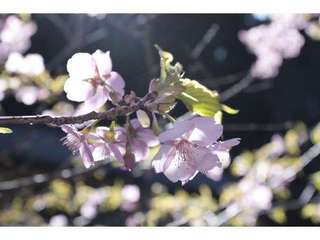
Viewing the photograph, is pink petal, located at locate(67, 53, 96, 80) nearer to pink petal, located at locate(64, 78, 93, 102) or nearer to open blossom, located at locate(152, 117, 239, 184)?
pink petal, located at locate(64, 78, 93, 102)

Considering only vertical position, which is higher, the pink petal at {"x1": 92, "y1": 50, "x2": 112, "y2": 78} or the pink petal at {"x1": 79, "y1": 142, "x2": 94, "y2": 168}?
the pink petal at {"x1": 92, "y1": 50, "x2": 112, "y2": 78}

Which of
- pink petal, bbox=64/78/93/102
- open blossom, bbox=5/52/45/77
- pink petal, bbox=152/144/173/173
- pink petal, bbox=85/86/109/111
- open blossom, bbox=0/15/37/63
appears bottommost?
pink petal, bbox=152/144/173/173

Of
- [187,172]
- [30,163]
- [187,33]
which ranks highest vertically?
[187,33]

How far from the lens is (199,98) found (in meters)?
0.68

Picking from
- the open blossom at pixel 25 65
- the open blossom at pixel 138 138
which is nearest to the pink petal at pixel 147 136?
the open blossom at pixel 138 138

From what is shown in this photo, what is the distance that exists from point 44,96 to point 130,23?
72 cm

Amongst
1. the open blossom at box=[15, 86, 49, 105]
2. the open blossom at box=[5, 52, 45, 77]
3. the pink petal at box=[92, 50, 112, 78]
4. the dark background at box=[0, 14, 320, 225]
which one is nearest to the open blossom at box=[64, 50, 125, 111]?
the pink petal at box=[92, 50, 112, 78]

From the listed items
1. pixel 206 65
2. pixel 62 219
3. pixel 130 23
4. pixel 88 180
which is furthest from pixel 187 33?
pixel 62 219

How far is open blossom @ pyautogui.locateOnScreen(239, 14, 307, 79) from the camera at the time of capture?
10.6 ft

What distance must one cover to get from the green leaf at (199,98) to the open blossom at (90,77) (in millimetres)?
121

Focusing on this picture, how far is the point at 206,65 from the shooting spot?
3598mm

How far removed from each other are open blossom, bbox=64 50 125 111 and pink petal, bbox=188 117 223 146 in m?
0.15

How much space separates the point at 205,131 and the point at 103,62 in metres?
0.19

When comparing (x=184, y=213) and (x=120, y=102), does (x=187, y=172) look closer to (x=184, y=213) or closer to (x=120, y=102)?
(x=120, y=102)
